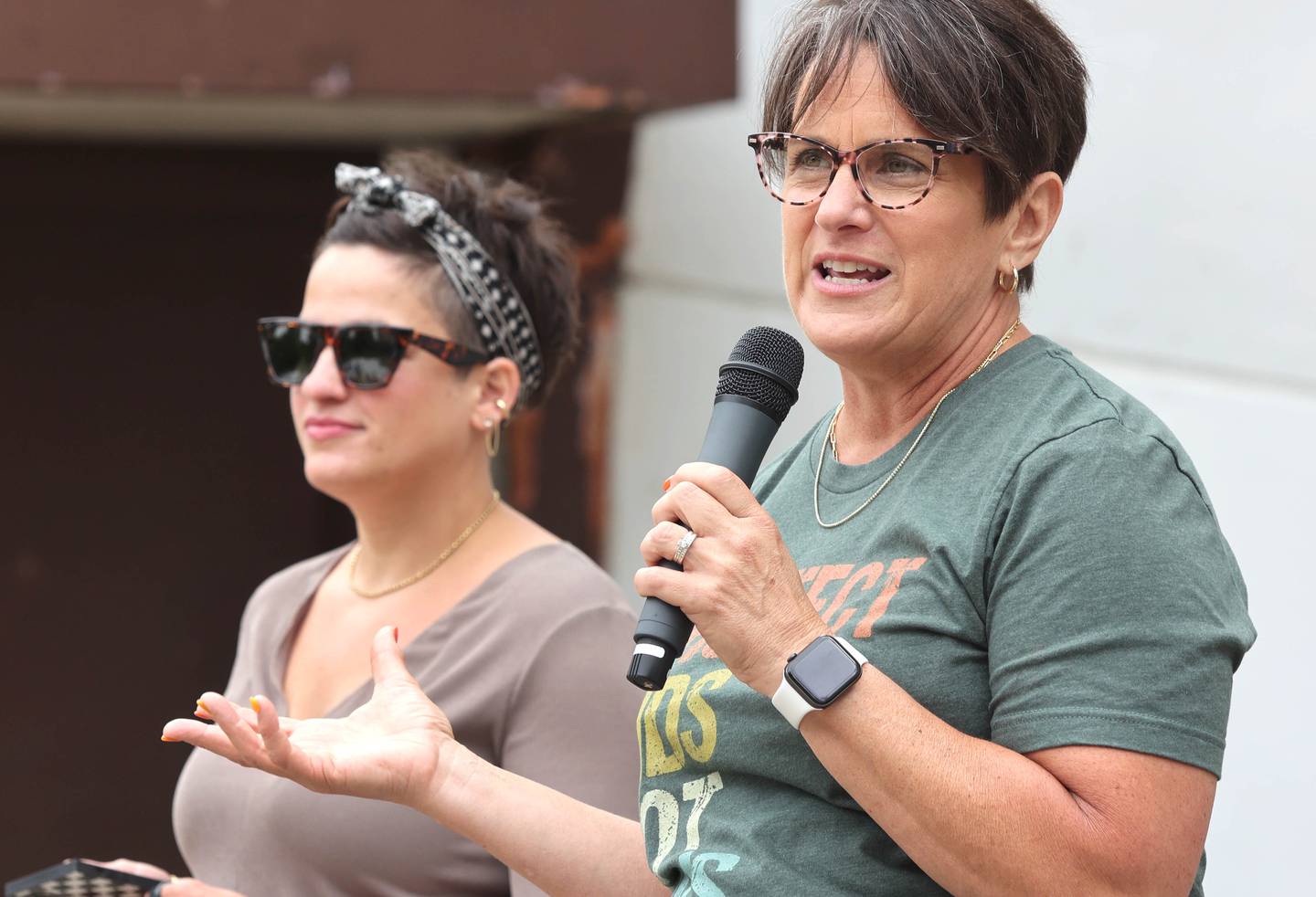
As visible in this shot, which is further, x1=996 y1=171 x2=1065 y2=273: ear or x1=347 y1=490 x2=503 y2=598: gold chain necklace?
x1=347 y1=490 x2=503 y2=598: gold chain necklace

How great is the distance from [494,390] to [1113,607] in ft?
5.42

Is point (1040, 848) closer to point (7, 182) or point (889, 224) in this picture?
point (889, 224)

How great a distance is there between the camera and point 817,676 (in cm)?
148

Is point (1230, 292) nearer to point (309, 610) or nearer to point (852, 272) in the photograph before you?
point (852, 272)

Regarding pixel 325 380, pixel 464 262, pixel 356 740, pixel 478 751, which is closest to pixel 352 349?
pixel 325 380

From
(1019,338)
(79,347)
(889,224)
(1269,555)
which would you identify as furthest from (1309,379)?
(79,347)

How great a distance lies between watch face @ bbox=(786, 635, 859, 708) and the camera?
4.82 ft

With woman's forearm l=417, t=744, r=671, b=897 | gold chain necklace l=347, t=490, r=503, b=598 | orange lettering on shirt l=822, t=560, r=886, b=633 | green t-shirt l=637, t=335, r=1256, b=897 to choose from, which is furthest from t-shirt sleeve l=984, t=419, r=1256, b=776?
gold chain necklace l=347, t=490, r=503, b=598

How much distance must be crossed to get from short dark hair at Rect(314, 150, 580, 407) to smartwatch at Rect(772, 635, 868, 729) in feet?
4.95

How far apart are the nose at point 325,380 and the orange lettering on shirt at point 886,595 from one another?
1408 mm

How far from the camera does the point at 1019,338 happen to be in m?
1.77

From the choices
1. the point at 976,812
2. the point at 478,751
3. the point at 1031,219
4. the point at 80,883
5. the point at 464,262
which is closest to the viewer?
the point at 976,812

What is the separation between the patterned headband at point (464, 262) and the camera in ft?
9.40

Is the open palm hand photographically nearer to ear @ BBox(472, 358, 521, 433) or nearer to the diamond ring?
the diamond ring
